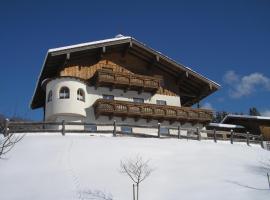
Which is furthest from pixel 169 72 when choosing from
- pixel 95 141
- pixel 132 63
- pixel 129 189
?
pixel 129 189

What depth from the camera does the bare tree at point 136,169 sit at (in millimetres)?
17656

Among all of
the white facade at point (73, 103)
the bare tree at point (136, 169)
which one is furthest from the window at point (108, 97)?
the bare tree at point (136, 169)

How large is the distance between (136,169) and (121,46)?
19.8 m

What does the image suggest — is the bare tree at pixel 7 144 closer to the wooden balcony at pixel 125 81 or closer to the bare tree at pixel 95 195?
the bare tree at pixel 95 195

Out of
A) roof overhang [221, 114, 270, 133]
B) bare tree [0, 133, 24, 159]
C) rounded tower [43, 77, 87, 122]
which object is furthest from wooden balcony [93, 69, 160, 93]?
roof overhang [221, 114, 270, 133]

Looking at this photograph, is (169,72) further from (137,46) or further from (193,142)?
(193,142)

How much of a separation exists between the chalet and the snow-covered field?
7.70m

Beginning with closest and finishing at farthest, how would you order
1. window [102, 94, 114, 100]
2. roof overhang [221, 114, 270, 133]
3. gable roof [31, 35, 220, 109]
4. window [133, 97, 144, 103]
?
gable roof [31, 35, 220, 109]
window [102, 94, 114, 100]
window [133, 97, 144, 103]
roof overhang [221, 114, 270, 133]

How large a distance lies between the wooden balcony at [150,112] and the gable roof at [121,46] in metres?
3.42

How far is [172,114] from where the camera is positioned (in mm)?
35375

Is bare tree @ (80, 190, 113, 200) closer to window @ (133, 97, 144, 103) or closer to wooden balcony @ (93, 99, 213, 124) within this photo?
wooden balcony @ (93, 99, 213, 124)

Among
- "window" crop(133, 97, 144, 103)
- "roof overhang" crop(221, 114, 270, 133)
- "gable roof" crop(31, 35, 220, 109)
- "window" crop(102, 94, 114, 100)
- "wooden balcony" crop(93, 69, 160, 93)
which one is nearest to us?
"gable roof" crop(31, 35, 220, 109)

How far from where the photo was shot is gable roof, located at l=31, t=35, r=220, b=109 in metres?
33.1

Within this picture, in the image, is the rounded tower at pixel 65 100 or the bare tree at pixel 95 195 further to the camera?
the rounded tower at pixel 65 100
